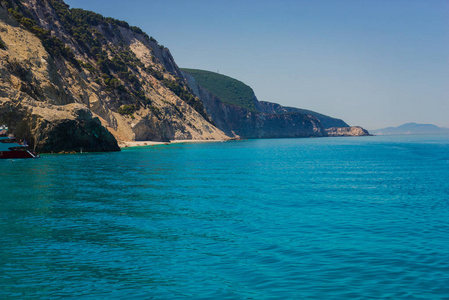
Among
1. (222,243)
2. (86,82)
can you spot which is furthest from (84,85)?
(222,243)

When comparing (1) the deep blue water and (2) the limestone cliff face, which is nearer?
(1) the deep blue water

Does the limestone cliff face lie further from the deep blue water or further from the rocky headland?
the deep blue water

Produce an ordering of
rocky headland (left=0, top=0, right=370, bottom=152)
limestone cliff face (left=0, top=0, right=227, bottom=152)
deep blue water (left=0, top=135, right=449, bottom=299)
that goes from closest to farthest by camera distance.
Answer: deep blue water (left=0, top=135, right=449, bottom=299) < rocky headland (left=0, top=0, right=370, bottom=152) < limestone cliff face (left=0, top=0, right=227, bottom=152)

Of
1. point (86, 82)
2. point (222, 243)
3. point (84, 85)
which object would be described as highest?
point (86, 82)

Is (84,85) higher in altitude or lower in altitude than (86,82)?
lower

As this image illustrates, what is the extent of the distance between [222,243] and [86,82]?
109 meters

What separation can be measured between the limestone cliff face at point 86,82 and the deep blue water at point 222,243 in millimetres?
46487

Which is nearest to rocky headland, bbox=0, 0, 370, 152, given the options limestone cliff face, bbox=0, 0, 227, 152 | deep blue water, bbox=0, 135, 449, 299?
limestone cliff face, bbox=0, 0, 227, 152

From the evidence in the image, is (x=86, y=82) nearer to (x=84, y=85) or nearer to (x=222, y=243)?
(x=84, y=85)

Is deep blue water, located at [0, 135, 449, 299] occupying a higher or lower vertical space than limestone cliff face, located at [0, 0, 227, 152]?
lower

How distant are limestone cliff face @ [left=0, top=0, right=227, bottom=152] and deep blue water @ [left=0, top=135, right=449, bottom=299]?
46487mm

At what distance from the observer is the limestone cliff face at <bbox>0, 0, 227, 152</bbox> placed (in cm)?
7619

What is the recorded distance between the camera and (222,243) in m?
17.4

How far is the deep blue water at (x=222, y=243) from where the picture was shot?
12.5 meters
